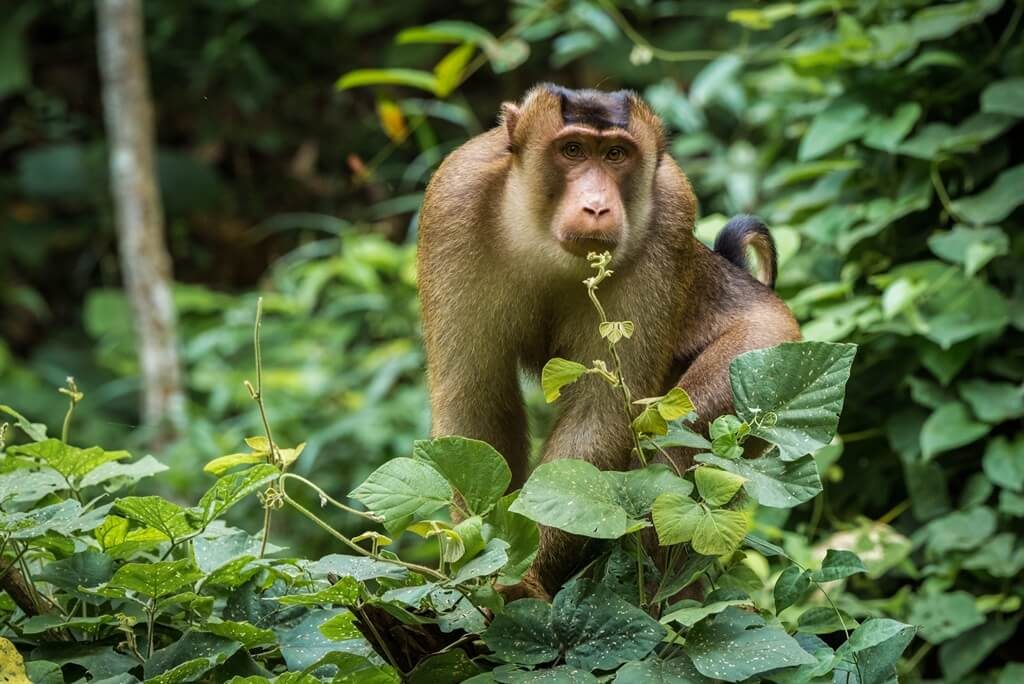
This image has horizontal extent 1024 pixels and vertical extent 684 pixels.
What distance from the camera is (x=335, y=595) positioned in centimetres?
234

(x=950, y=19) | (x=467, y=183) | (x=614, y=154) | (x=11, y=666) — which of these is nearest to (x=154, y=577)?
(x=11, y=666)

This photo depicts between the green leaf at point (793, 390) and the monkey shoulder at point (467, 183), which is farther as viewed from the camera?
the monkey shoulder at point (467, 183)

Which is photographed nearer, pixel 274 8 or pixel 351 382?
pixel 351 382

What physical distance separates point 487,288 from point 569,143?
1.65ft

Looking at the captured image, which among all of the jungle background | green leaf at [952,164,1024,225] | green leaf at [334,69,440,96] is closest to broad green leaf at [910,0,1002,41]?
the jungle background

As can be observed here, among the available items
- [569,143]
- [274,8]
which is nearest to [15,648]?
[569,143]

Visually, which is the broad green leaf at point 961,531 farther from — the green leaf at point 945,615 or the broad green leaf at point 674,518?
the broad green leaf at point 674,518

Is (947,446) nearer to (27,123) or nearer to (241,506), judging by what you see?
(241,506)

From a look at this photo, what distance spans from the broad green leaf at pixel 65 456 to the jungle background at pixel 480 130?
280cm

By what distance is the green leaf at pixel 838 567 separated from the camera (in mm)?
2586

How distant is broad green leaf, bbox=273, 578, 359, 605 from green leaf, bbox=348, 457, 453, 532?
152mm

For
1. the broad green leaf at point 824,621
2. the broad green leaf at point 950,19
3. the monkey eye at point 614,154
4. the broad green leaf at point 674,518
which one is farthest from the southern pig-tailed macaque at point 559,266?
the broad green leaf at point 950,19

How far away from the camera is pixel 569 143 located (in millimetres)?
3611

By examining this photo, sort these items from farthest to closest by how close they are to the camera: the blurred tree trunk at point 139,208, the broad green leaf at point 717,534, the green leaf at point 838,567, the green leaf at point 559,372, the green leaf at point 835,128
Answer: the blurred tree trunk at point 139,208
the green leaf at point 835,128
the green leaf at point 838,567
the green leaf at point 559,372
the broad green leaf at point 717,534
